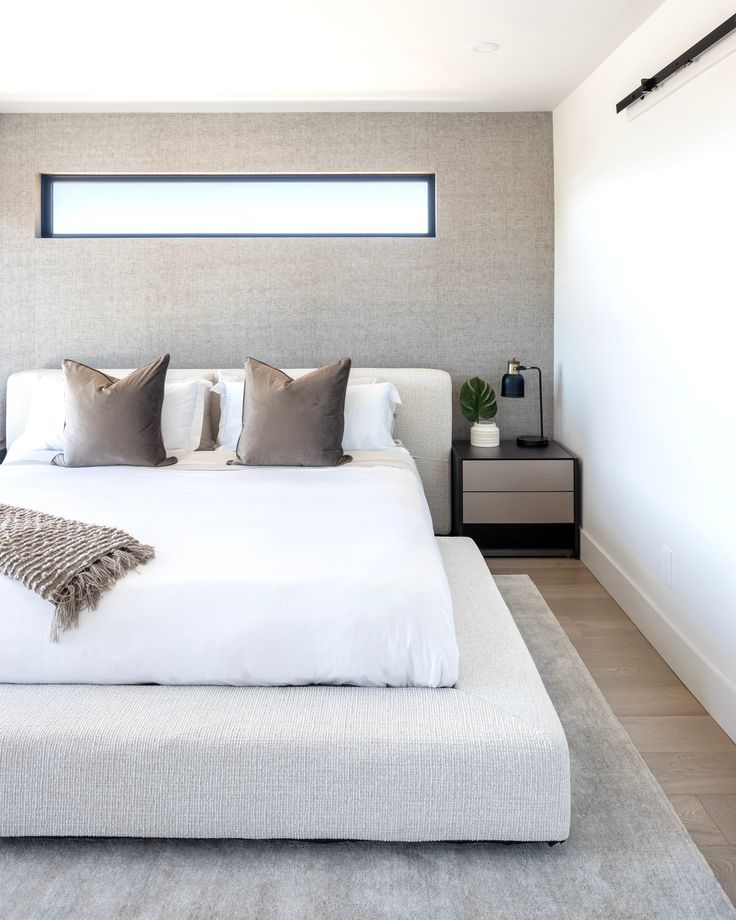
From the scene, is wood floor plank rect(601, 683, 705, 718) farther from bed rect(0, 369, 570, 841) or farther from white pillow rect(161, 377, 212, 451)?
white pillow rect(161, 377, 212, 451)

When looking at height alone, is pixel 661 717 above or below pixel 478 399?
below

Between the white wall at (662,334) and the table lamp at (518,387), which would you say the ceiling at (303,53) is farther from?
the table lamp at (518,387)

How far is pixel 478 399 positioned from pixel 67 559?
273cm

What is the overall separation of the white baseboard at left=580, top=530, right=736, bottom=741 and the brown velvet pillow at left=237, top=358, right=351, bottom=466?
1.32 meters

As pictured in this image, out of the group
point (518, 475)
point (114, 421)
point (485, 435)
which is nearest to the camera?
point (114, 421)

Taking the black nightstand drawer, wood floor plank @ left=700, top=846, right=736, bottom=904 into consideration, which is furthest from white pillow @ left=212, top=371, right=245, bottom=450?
wood floor plank @ left=700, top=846, right=736, bottom=904

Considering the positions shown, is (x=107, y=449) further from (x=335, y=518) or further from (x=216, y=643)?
(x=216, y=643)

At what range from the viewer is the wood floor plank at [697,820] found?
192 centimetres

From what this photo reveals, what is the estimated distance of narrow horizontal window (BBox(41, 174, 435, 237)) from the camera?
4.57 metres

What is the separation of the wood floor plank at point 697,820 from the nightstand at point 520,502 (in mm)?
2174

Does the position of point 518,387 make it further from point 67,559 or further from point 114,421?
point 67,559

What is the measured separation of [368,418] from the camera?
4.00 m

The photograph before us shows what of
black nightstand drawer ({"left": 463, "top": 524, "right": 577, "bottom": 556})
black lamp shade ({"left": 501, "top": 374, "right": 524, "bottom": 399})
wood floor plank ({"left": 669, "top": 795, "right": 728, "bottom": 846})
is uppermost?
black lamp shade ({"left": 501, "top": 374, "right": 524, "bottom": 399})

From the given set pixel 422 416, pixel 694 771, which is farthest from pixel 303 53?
pixel 694 771
